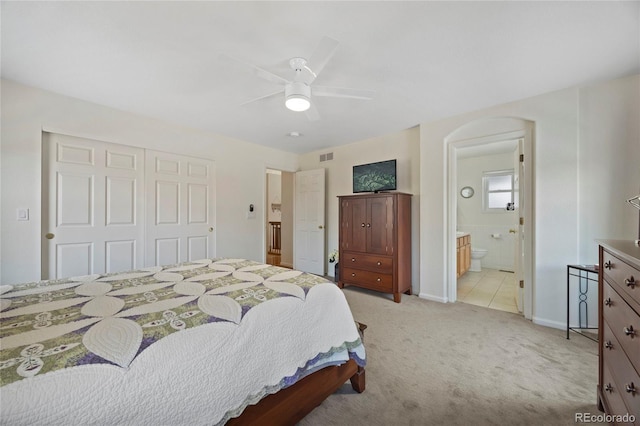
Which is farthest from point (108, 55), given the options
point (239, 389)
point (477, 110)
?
point (477, 110)

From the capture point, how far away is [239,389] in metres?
1.02

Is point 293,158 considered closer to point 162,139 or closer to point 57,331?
point 162,139

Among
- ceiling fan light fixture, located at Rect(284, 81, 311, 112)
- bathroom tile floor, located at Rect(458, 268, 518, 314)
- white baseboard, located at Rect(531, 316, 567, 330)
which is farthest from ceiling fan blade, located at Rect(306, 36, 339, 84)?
bathroom tile floor, located at Rect(458, 268, 518, 314)

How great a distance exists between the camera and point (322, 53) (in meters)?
1.64

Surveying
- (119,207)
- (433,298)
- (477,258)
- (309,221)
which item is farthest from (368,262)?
(119,207)

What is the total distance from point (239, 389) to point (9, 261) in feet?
9.41

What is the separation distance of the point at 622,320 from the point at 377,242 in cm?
244

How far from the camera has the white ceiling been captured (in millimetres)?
1547

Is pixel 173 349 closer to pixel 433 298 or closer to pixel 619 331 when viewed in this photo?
pixel 619 331

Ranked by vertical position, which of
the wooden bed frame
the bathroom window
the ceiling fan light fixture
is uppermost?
the ceiling fan light fixture

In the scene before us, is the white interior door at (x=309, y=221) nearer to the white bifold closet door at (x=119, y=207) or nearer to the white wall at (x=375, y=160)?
the white wall at (x=375, y=160)

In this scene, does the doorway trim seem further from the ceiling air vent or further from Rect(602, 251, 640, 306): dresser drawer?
the ceiling air vent

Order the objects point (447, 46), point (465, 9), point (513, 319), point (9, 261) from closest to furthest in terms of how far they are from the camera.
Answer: point (465, 9)
point (447, 46)
point (9, 261)
point (513, 319)

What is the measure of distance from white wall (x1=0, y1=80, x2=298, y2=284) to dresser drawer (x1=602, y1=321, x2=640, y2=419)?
400 cm
